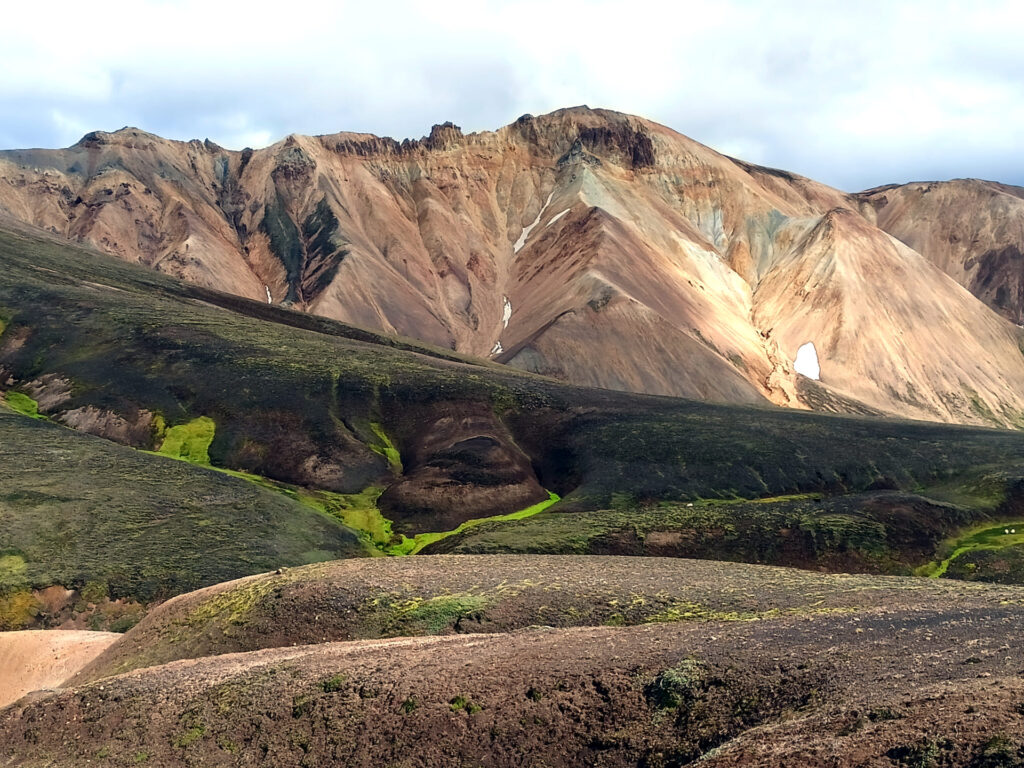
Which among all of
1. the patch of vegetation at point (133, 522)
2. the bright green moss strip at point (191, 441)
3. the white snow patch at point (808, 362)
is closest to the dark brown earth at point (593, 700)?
the patch of vegetation at point (133, 522)

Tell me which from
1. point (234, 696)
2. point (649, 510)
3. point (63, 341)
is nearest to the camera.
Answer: point (234, 696)

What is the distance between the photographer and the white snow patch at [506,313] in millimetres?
167250

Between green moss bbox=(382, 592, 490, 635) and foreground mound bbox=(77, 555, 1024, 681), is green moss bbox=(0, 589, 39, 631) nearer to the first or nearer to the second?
foreground mound bbox=(77, 555, 1024, 681)

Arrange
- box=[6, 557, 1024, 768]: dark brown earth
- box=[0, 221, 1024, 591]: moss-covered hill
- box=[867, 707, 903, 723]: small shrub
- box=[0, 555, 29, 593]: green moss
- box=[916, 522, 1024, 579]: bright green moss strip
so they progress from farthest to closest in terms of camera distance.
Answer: box=[0, 221, 1024, 591]: moss-covered hill, box=[916, 522, 1024, 579]: bright green moss strip, box=[0, 555, 29, 593]: green moss, box=[6, 557, 1024, 768]: dark brown earth, box=[867, 707, 903, 723]: small shrub

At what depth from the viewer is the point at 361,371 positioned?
95125mm

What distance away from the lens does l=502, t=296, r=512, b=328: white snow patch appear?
16725 centimetres

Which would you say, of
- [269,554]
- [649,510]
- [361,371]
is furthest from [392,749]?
[361,371]

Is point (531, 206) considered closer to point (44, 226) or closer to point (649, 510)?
point (44, 226)

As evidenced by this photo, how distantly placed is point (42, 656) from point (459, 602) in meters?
18.6

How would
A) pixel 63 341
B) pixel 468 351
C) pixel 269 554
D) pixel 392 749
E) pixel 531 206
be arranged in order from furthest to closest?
pixel 531 206 → pixel 468 351 → pixel 63 341 → pixel 269 554 → pixel 392 749

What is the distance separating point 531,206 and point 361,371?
347ft

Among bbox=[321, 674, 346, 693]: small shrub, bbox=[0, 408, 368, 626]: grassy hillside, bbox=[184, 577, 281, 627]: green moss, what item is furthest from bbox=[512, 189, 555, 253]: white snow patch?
bbox=[321, 674, 346, 693]: small shrub

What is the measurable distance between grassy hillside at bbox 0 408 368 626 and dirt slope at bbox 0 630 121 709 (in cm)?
475

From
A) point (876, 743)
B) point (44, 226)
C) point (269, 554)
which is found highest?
point (44, 226)
